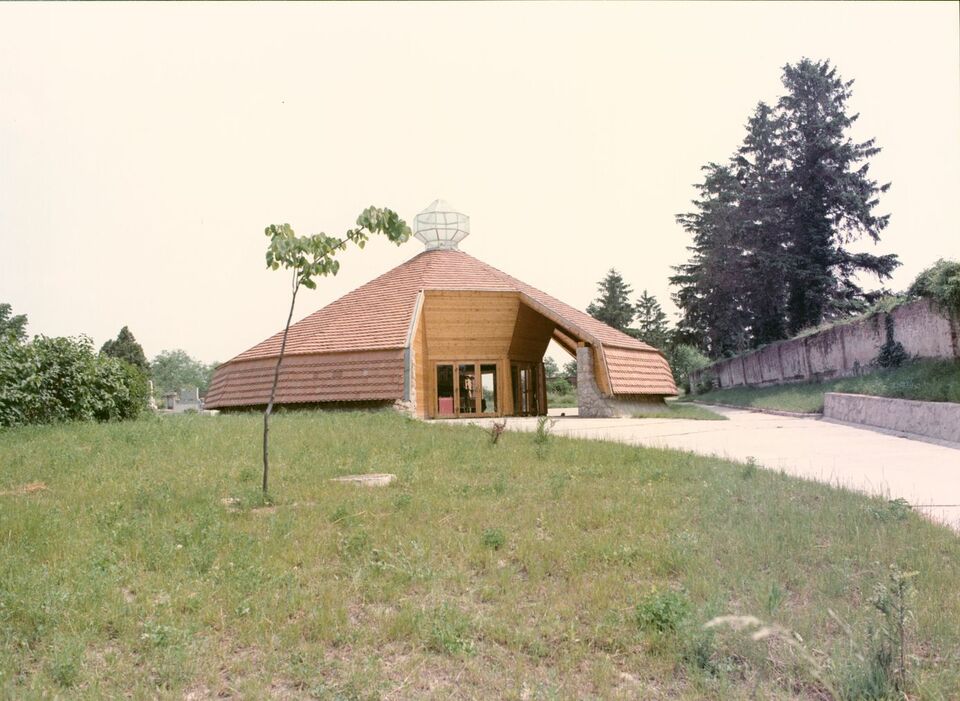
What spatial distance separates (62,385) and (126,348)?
41.0 m

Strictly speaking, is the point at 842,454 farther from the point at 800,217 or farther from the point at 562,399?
the point at 562,399

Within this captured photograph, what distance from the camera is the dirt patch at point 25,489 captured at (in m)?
7.92

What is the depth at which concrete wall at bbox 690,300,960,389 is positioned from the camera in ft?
63.9

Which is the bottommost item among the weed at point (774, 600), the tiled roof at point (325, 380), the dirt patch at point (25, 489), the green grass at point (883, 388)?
the weed at point (774, 600)

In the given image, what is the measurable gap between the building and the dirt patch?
13463mm

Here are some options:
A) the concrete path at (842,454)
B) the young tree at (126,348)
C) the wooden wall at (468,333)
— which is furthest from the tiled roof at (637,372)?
→ the young tree at (126,348)

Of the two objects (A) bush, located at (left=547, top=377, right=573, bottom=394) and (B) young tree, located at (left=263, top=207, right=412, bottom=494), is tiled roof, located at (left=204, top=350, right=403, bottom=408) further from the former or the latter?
(A) bush, located at (left=547, top=377, right=573, bottom=394)

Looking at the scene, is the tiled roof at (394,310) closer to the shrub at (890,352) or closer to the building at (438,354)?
the building at (438,354)

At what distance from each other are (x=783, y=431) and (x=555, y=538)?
496 inches

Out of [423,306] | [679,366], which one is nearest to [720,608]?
[423,306]

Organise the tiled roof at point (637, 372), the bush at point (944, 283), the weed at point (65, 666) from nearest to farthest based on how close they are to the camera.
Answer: the weed at point (65, 666) < the bush at point (944, 283) < the tiled roof at point (637, 372)

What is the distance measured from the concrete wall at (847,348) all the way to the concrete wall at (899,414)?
270cm

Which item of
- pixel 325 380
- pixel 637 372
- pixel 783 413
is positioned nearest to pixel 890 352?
pixel 783 413

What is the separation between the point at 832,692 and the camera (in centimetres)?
372
